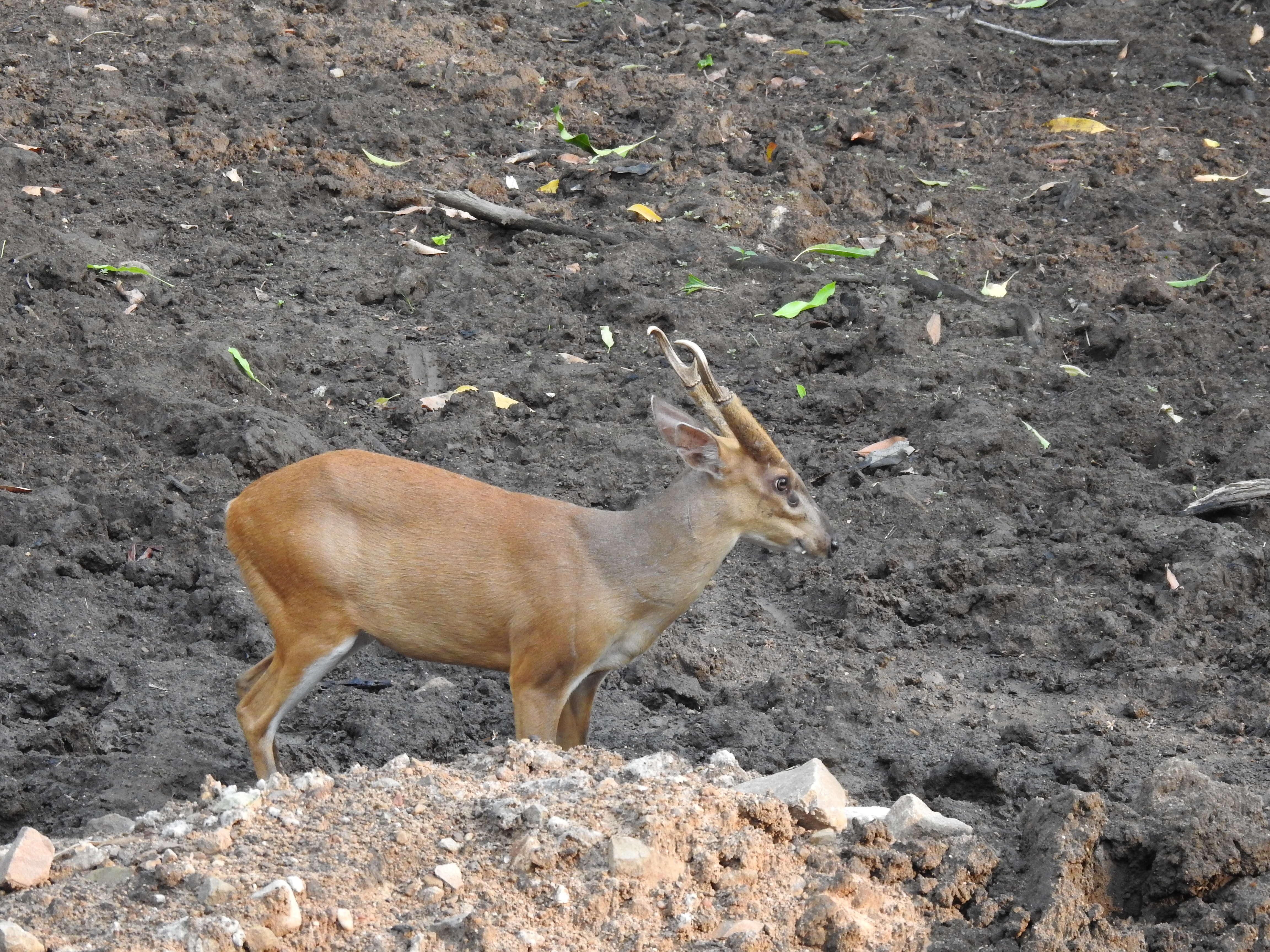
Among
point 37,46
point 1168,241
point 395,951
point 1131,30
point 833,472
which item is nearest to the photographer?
point 395,951

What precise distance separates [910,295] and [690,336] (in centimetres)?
160

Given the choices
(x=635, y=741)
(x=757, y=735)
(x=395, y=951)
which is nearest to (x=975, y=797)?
(x=757, y=735)

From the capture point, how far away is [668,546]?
5918 mm

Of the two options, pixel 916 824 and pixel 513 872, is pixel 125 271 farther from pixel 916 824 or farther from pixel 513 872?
pixel 916 824

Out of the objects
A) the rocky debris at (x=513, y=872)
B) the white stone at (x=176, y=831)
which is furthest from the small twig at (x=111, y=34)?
the white stone at (x=176, y=831)

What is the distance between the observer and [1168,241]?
33.3 feet

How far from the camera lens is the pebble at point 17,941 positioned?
3.54m

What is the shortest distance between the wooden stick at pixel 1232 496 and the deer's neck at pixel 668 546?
9.31 ft

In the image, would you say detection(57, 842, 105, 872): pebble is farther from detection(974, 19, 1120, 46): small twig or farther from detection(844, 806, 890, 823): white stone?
detection(974, 19, 1120, 46): small twig

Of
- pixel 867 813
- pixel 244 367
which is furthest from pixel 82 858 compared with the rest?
pixel 244 367

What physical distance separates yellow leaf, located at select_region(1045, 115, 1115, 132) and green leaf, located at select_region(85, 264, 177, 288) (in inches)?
279

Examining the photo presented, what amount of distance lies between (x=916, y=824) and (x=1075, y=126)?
876 centimetres

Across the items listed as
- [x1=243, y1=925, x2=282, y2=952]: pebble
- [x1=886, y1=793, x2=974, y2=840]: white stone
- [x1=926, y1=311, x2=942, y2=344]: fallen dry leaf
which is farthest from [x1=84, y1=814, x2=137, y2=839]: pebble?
[x1=926, y1=311, x2=942, y2=344]: fallen dry leaf

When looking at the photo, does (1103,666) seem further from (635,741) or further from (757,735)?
(635,741)
